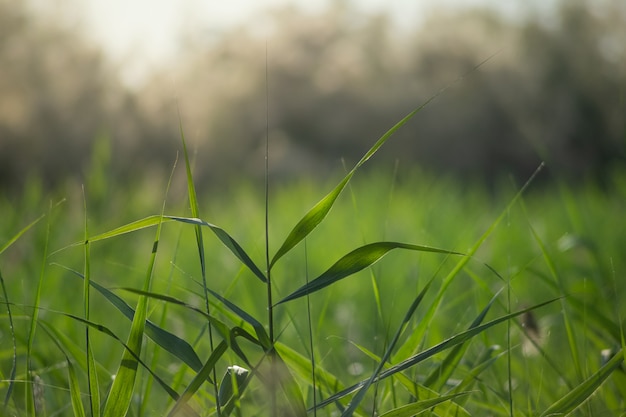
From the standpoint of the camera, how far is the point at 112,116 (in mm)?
6805

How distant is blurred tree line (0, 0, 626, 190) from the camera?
679cm

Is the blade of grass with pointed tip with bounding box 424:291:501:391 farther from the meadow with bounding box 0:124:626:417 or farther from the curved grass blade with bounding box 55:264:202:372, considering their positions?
the curved grass blade with bounding box 55:264:202:372

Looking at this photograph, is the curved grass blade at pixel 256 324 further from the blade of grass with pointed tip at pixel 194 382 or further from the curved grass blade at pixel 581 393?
the curved grass blade at pixel 581 393

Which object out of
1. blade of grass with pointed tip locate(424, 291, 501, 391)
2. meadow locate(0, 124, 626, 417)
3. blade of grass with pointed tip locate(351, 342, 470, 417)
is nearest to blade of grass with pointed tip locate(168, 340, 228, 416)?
meadow locate(0, 124, 626, 417)

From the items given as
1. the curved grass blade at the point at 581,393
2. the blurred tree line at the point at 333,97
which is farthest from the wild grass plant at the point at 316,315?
the blurred tree line at the point at 333,97

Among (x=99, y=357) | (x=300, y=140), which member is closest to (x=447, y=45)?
(x=300, y=140)

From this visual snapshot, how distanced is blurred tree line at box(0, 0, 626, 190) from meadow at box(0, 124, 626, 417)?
3.29 meters

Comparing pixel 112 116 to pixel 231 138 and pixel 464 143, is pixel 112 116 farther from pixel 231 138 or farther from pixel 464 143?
pixel 464 143

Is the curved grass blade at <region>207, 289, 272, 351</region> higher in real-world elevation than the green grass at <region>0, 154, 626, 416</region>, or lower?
higher

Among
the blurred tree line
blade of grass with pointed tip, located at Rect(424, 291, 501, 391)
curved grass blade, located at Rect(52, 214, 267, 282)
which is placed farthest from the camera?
the blurred tree line

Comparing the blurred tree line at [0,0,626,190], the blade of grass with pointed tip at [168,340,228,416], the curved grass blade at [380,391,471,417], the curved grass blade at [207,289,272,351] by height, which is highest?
the curved grass blade at [207,289,272,351]

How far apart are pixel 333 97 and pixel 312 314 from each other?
9.07 m

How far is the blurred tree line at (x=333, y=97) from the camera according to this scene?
22.3 feet

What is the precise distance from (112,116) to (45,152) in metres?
0.77
